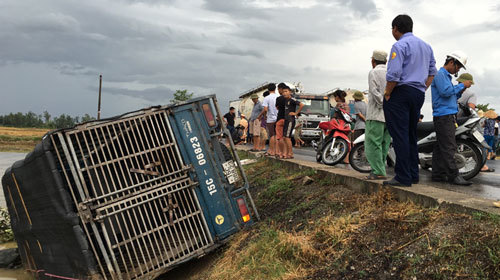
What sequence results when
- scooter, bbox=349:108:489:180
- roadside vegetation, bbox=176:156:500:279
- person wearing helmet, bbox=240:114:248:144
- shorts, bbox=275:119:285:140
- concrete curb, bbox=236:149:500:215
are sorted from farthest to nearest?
1. person wearing helmet, bbox=240:114:248:144
2. shorts, bbox=275:119:285:140
3. scooter, bbox=349:108:489:180
4. concrete curb, bbox=236:149:500:215
5. roadside vegetation, bbox=176:156:500:279

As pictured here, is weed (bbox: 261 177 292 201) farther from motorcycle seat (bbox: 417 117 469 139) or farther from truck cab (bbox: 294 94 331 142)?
truck cab (bbox: 294 94 331 142)

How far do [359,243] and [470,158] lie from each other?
3.88 meters

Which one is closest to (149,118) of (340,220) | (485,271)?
(340,220)

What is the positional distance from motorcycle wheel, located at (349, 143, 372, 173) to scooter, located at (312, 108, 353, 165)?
733 millimetres

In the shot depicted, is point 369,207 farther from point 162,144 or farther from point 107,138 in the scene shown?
point 107,138

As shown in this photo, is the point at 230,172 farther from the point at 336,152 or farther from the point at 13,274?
the point at 13,274

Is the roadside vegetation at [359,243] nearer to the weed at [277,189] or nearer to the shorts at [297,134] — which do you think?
the weed at [277,189]

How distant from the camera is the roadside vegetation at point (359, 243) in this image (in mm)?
2908

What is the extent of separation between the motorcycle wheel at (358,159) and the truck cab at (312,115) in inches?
495

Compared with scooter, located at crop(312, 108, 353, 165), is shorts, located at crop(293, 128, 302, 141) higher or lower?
lower

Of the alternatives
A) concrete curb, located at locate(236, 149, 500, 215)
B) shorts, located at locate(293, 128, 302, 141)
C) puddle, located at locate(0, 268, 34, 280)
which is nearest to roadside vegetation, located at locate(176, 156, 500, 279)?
concrete curb, located at locate(236, 149, 500, 215)

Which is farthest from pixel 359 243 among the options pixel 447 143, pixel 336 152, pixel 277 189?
pixel 336 152

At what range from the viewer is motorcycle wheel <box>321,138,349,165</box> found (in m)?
7.96

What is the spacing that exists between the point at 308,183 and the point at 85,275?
322cm
